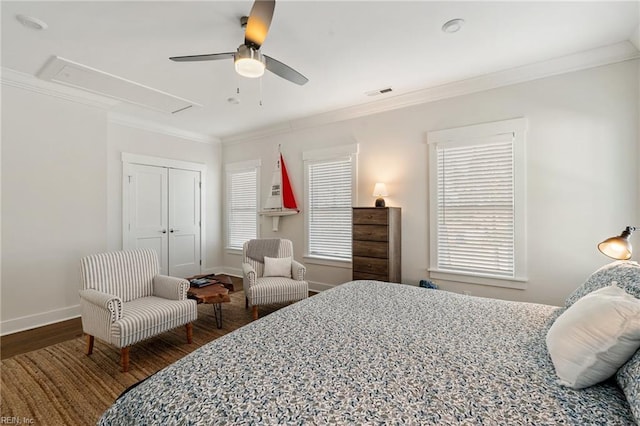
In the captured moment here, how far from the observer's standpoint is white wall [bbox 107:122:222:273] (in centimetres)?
447

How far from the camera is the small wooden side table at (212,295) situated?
301 centimetres

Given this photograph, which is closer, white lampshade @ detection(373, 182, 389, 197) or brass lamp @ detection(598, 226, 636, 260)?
brass lamp @ detection(598, 226, 636, 260)

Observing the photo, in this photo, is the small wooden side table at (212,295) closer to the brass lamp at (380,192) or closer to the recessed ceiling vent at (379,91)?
the brass lamp at (380,192)

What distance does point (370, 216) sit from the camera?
371 cm

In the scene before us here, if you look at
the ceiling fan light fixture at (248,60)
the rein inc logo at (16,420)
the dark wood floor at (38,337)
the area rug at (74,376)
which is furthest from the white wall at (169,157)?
the ceiling fan light fixture at (248,60)

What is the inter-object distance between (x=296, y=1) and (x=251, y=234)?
4216mm

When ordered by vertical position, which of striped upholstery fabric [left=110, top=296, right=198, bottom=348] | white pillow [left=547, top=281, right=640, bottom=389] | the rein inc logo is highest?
white pillow [left=547, top=281, right=640, bottom=389]

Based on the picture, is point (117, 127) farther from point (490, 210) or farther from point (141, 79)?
point (490, 210)

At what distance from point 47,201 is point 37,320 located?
137cm

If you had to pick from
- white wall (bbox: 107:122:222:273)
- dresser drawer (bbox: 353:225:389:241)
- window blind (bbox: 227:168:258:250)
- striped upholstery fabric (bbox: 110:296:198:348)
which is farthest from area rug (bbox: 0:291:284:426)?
window blind (bbox: 227:168:258:250)

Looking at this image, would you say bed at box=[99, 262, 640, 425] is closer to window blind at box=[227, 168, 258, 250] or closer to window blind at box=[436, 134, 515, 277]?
window blind at box=[436, 134, 515, 277]

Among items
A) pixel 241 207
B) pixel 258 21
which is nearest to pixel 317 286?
pixel 241 207

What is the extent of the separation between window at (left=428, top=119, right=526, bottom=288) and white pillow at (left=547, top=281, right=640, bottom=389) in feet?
7.29

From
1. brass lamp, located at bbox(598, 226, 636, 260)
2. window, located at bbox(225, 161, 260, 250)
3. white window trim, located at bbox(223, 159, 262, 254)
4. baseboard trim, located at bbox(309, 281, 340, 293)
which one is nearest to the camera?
brass lamp, located at bbox(598, 226, 636, 260)
